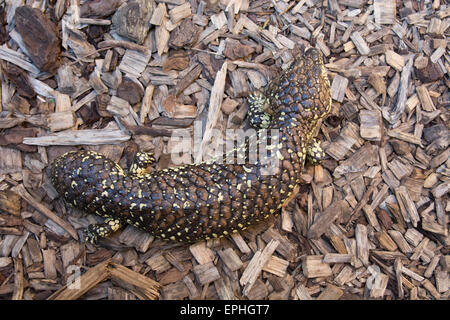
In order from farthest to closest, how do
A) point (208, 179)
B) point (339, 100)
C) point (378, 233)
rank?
point (339, 100), point (378, 233), point (208, 179)

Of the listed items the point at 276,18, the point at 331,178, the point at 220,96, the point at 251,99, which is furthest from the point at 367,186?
the point at 276,18

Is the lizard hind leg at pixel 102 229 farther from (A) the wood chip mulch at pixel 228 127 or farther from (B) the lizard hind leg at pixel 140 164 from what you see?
(B) the lizard hind leg at pixel 140 164

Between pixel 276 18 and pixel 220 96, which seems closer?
pixel 220 96

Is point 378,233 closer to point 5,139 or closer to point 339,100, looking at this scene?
point 339,100

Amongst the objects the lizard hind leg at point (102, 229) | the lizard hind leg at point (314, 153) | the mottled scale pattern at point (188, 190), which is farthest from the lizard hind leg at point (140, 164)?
the lizard hind leg at point (314, 153)

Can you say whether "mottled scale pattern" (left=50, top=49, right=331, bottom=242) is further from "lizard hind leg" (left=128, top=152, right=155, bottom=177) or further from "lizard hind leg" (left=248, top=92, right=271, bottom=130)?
"lizard hind leg" (left=248, top=92, right=271, bottom=130)

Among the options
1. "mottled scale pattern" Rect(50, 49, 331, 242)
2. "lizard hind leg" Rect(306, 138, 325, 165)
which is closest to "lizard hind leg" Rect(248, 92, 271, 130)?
"mottled scale pattern" Rect(50, 49, 331, 242)
